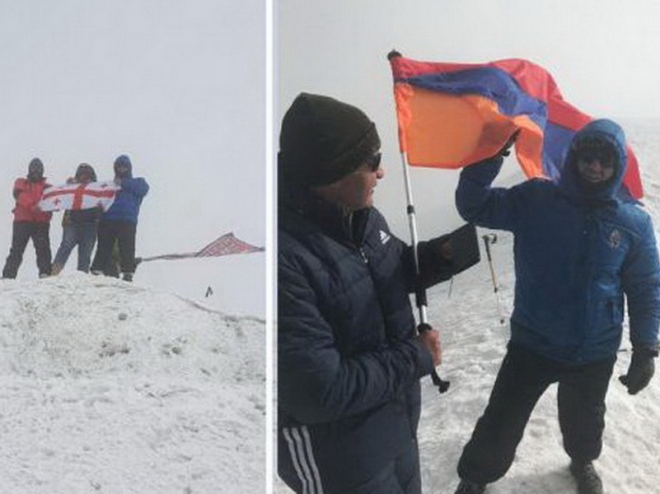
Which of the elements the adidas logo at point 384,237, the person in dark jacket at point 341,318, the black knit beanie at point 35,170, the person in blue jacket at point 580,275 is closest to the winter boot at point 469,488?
the person in blue jacket at point 580,275

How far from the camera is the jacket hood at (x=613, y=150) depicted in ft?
3.82

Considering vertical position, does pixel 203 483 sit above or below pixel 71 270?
below

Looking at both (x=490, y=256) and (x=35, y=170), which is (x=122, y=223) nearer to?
(x=35, y=170)

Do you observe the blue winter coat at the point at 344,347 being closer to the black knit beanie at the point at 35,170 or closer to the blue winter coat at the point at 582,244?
the blue winter coat at the point at 582,244

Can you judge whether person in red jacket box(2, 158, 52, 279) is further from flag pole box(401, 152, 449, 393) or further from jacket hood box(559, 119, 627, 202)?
jacket hood box(559, 119, 627, 202)

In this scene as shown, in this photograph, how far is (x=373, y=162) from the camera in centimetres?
109

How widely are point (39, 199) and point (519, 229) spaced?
1315 millimetres

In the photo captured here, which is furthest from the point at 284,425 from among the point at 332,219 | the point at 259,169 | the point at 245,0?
the point at 245,0

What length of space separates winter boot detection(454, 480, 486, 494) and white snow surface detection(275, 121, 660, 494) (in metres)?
0.01

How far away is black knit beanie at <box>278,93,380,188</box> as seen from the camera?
104 centimetres

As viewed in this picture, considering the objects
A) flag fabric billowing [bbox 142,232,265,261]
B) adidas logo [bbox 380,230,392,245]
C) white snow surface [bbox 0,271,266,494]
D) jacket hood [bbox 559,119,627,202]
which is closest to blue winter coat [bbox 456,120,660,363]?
jacket hood [bbox 559,119,627,202]

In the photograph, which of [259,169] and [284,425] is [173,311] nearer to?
[259,169]

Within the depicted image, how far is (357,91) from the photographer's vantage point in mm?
1216

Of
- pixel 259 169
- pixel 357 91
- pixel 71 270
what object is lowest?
pixel 71 270
